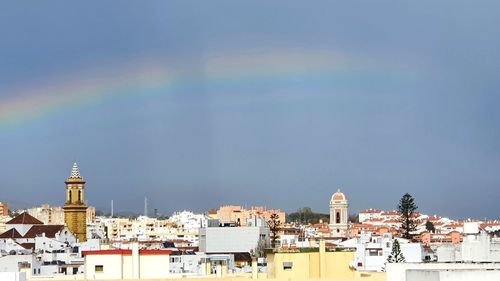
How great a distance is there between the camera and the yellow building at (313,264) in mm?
35719

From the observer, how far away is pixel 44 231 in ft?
305

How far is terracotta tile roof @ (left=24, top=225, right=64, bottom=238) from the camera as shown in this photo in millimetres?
91387

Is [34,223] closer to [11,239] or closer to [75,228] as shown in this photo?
[75,228]

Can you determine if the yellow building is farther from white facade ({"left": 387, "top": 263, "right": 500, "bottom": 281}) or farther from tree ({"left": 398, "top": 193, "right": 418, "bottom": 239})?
tree ({"left": 398, "top": 193, "right": 418, "bottom": 239})

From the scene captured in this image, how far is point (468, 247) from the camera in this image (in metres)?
22.8

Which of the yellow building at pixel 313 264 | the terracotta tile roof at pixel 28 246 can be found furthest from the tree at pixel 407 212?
the yellow building at pixel 313 264

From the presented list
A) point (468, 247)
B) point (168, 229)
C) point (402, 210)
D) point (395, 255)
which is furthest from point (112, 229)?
point (468, 247)

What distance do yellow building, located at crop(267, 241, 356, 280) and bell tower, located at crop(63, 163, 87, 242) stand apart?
218ft

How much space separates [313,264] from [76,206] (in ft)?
229

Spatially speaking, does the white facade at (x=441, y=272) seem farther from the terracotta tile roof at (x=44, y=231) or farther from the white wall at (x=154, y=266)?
the terracotta tile roof at (x=44, y=231)

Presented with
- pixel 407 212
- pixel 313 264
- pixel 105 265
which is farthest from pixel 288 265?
pixel 407 212

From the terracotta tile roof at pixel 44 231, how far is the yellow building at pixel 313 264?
56.7 meters

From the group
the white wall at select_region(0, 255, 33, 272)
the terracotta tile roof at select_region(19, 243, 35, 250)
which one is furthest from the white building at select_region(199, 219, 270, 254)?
the white wall at select_region(0, 255, 33, 272)

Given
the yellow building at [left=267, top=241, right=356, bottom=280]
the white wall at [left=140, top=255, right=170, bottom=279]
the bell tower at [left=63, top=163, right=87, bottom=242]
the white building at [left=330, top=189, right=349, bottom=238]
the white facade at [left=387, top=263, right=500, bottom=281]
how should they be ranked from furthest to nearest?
the white building at [left=330, top=189, right=349, bottom=238] → the bell tower at [left=63, top=163, right=87, bottom=242] → the white wall at [left=140, top=255, right=170, bottom=279] → the yellow building at [left=267, top=241, right=356, bottom=280] → the white facade at [left=387, top=263, right=500, bottom=281]
